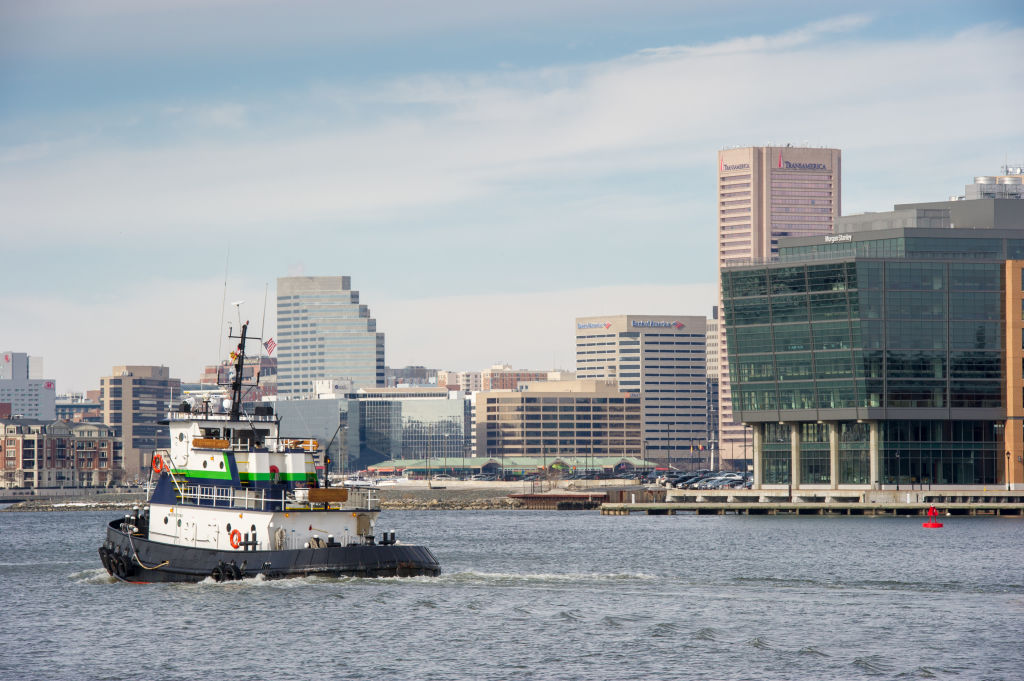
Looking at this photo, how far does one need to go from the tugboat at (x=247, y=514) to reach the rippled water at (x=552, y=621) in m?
1.09

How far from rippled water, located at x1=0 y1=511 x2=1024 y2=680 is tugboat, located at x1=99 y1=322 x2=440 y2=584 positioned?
1.09 meters

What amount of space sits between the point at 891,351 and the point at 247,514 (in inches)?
4690

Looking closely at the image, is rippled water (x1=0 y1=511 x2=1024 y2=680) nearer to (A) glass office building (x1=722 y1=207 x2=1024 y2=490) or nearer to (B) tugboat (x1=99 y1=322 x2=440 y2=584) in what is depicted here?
(B) tugboat (x1=99 y1=322 x2=440 y2=584)

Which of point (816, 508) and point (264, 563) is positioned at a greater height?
point (264, 563)

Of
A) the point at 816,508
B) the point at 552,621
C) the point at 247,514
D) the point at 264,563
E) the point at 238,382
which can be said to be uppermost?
the point at 238,382

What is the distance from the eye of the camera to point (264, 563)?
6969cm

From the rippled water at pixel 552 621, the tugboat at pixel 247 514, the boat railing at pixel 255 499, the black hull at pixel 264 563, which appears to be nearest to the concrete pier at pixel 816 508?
the rippled water at pixel 552 621

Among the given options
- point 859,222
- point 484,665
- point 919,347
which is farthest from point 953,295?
point 484,665

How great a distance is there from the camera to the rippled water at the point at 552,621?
52312 mm

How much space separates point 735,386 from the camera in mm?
186750

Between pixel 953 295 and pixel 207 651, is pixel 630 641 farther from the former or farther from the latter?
pixel 953 295

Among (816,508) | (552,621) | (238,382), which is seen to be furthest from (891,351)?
(552,621)

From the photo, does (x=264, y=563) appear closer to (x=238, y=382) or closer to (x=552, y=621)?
(x=238, y=382)

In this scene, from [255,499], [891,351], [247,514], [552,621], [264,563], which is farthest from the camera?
[891,351]
